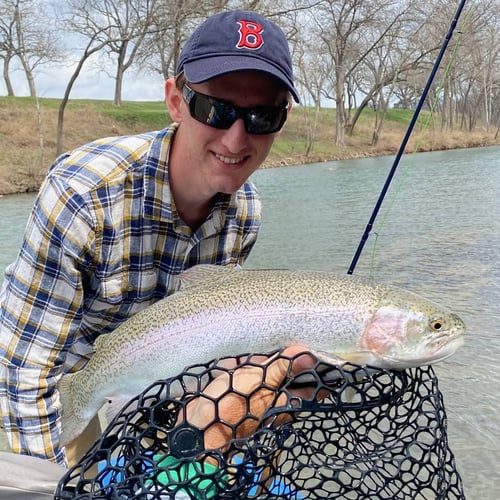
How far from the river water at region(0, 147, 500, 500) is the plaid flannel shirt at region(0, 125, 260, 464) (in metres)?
2.32

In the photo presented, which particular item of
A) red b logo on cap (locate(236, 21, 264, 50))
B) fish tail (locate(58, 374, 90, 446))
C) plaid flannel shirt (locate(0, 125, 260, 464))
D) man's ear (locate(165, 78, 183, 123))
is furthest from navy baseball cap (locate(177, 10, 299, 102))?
fish tail (locate(58, 374, 90, 446))

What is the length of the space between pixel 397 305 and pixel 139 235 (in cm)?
124

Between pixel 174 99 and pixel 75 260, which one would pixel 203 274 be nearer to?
pixel 75 260

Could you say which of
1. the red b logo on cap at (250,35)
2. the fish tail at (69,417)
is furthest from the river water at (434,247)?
the red b logo on cap at (250,35)

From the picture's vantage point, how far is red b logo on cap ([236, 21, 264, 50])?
2330mm

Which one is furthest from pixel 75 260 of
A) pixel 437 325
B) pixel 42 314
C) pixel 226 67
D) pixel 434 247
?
pixel 434 247

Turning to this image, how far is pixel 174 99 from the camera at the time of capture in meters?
2.71

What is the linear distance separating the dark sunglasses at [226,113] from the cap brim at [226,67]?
0.27ft

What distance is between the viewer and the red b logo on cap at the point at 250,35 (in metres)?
2.33

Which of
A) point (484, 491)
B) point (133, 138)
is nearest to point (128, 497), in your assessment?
point (133, 138)

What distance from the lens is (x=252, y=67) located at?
2254mm

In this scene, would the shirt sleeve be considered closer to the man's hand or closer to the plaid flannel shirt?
the plaid flannel shirt

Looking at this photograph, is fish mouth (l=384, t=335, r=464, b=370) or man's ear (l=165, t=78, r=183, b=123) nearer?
fish mouth (l=384, t=335, r=464, b=370)

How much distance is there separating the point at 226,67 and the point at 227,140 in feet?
1.02
